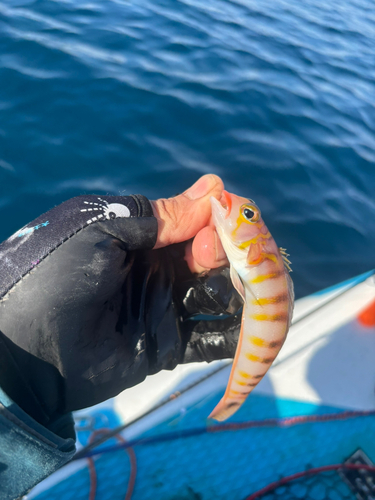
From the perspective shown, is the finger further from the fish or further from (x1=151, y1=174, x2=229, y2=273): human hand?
the fish

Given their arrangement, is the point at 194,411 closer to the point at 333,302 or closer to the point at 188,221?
the point at 188,221

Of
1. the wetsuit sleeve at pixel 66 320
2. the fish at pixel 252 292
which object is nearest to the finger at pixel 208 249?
the fish at pixel 252 292

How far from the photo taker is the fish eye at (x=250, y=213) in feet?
8.38

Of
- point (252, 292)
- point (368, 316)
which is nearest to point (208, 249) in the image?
point (252, 292)

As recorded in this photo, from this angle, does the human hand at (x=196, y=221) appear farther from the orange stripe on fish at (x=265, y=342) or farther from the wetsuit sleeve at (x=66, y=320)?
the orange stripe on fish at (x=265, y=342)

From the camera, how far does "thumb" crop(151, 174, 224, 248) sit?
252 cm

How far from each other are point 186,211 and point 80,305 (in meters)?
1.05

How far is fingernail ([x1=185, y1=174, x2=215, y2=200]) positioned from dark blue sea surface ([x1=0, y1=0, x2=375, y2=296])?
6.46 ft

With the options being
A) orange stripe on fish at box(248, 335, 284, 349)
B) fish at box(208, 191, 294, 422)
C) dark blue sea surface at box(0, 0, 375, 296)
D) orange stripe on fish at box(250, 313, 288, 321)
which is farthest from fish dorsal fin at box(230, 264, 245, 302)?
dark blue sea surface at box(0, 0, 375, 296)

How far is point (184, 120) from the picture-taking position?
587 centimetres

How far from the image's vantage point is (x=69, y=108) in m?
5.36

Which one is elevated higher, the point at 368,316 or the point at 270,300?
the point at 270,300

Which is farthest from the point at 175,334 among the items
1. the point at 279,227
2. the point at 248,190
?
the point at 248,190

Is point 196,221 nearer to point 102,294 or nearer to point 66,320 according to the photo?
point 102,294
